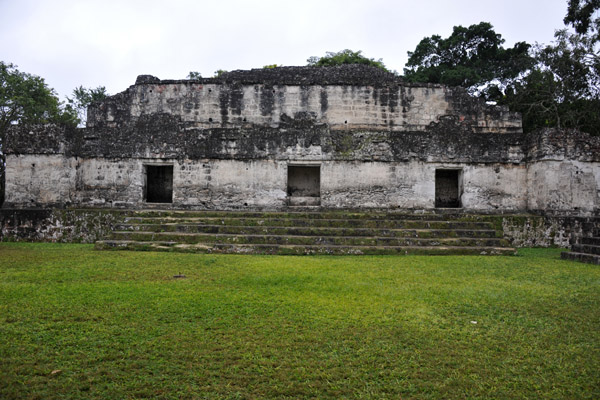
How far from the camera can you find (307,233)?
9.10 m

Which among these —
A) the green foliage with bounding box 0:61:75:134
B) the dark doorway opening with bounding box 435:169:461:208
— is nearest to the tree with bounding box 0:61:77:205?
the green foliage with bounding box 0:61:75:134

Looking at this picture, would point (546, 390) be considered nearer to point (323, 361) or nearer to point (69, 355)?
point (323, 361)

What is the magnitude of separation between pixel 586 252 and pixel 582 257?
19.5 inches

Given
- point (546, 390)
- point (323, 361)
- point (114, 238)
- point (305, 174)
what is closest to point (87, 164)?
point (114, 238)

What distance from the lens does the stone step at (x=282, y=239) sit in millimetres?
8695

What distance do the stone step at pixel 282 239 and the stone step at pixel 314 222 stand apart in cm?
68

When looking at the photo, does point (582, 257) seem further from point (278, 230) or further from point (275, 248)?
point (278, 230)

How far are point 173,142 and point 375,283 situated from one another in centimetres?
797

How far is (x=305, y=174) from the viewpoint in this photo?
44.8 feet

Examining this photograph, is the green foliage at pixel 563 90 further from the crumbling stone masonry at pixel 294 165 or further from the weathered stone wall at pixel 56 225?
the weathered stone wall at pixel 56 225

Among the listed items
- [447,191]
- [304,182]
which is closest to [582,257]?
[447,191]

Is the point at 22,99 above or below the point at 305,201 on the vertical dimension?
above

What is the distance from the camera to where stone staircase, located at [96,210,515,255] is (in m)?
8.41

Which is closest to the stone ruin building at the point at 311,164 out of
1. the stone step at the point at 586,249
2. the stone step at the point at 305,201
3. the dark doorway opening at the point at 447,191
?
the stone step at the point at 305,201
